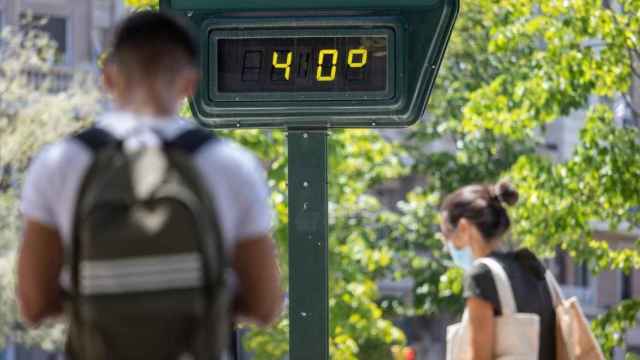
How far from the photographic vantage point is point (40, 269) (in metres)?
4.15

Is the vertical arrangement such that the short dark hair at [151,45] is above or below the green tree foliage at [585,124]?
above

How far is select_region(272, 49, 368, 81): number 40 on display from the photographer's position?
24.7 ft

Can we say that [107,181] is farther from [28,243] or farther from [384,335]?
[384,335]

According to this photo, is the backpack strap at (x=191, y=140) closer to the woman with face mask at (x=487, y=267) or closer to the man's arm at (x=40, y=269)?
the man's arm at (x=40, y=269)

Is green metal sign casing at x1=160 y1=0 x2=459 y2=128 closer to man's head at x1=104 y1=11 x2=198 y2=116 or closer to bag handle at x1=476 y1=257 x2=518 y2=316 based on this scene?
bag handle at x1=476 y1=257 x2=518 y2=316

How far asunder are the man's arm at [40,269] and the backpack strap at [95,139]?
0.64ft

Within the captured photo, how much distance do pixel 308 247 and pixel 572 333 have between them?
1.38 m

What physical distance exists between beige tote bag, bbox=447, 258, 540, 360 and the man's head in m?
2.24

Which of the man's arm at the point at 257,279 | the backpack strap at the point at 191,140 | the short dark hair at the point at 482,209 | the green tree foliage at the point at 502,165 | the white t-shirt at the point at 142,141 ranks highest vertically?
the backpack strap at the point at 191,140

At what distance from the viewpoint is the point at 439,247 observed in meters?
29.8

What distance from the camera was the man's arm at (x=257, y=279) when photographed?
4141mm

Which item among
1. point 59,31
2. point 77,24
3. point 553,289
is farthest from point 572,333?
point 59,31

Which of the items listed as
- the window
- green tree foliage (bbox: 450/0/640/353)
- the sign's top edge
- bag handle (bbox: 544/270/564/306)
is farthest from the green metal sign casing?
the window

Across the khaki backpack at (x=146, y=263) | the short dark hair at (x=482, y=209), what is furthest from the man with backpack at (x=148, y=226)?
the short dark hair at (x=482, y=209)
